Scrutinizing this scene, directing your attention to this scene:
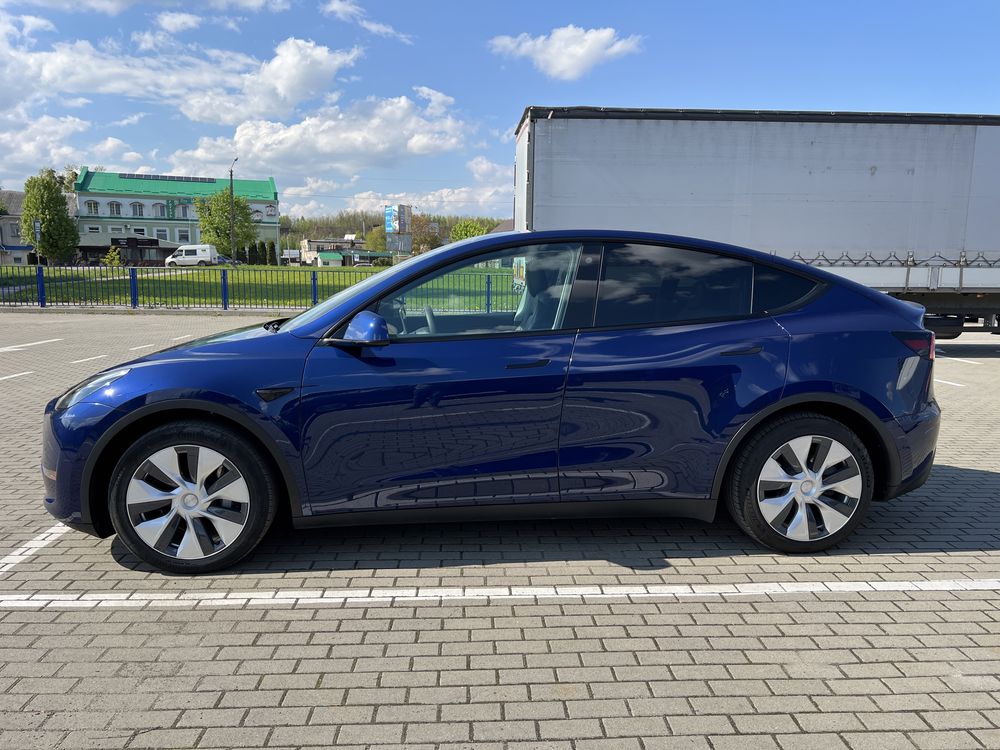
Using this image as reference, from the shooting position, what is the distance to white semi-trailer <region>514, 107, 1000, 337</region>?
11711 mm

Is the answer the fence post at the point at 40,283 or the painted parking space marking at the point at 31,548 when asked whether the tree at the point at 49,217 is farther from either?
the painted parking space marking at the point at 31,548

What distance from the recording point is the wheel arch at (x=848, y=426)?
3541 millimetres

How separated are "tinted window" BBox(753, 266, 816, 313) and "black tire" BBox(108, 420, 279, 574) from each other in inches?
103

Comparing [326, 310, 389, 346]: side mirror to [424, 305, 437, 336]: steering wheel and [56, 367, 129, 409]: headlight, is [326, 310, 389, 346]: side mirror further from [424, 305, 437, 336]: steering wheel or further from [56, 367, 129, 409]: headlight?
[56, 367, 129, 409]: headlight

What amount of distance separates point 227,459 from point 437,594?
1.15 m

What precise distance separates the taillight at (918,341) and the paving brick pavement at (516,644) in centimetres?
A: 106

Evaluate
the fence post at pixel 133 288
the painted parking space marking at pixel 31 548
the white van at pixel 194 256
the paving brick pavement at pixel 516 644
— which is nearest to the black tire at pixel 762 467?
the paving brick pavement at pixel 516 644

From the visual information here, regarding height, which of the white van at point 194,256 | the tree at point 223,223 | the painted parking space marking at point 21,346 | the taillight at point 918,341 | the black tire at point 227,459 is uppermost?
the tree at point 223,223

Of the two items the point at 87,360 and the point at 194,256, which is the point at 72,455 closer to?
the point at 87,360

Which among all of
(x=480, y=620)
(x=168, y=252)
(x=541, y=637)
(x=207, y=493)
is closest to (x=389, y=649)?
(x=480, y=620)

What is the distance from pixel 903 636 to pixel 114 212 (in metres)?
96.9

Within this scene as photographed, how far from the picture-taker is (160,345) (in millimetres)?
13367

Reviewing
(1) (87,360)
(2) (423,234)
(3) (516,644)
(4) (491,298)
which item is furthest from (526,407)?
(2) (423,234)

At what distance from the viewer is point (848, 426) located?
3711 millimetres
